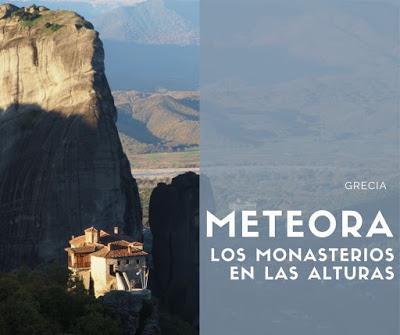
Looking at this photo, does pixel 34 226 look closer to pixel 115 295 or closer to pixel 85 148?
pixel 85 148

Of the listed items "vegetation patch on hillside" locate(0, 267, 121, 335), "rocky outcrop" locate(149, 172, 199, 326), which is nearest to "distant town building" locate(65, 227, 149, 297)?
"vegetation patch on hillside" locate(0, 267, 121, 335)

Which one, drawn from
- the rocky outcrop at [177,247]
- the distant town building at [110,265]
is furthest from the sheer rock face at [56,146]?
the distant town building at [110,265]

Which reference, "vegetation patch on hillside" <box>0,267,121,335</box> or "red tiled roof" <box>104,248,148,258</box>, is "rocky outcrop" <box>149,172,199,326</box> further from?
"vegetation patch on hillside" <box>0,267,121,335</box>

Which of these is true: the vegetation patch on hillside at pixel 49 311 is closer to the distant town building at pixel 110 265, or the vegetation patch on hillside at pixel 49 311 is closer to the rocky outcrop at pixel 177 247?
the distant town building at pixel 110 265

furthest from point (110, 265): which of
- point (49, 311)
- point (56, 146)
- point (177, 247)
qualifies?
point (177, 247)

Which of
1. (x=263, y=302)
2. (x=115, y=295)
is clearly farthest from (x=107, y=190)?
(x=263, y=302)
